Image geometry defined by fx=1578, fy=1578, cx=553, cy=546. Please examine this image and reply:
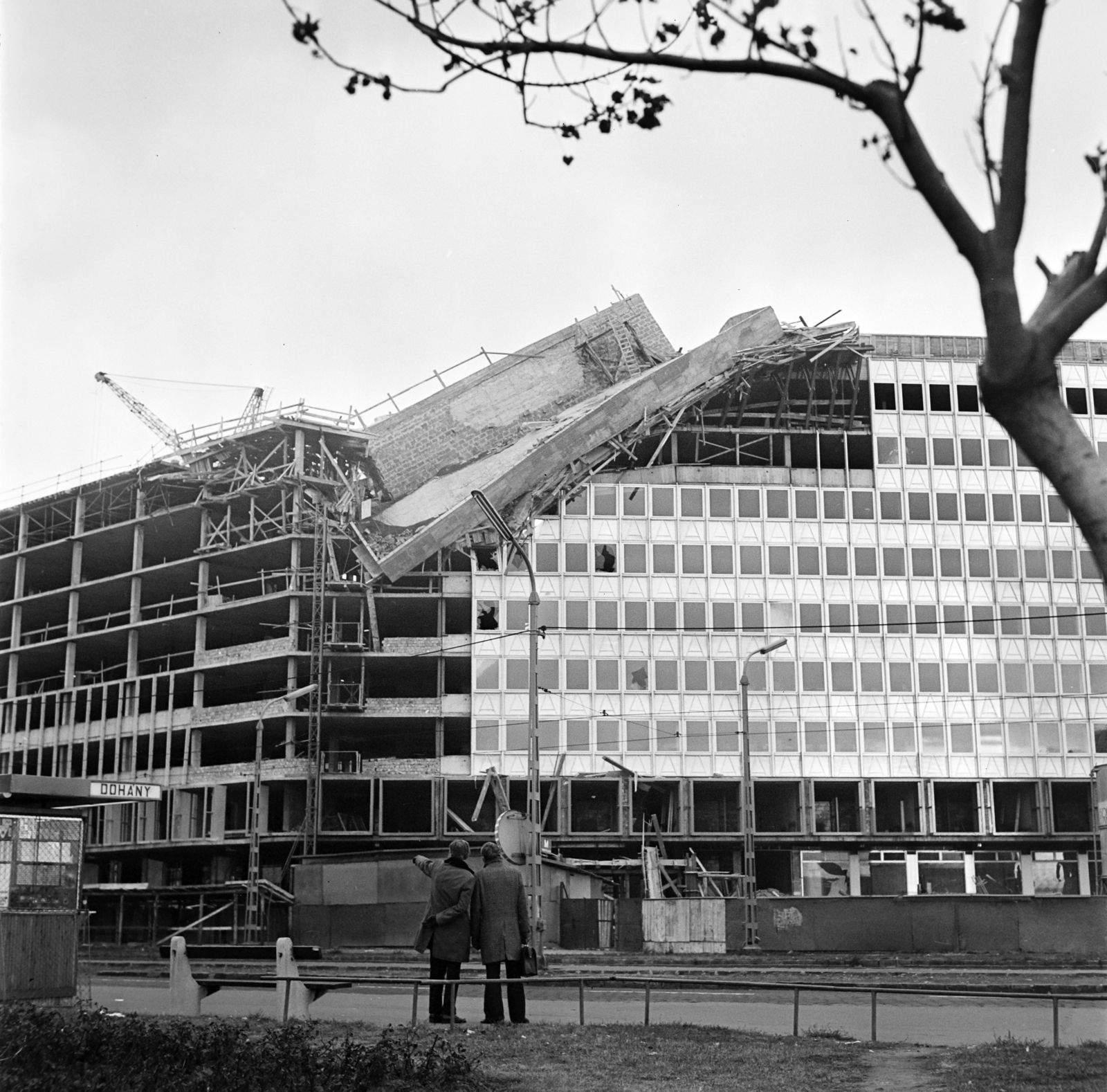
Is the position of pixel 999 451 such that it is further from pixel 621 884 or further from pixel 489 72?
pixel 489 72

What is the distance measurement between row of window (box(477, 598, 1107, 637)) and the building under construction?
0.14 metres

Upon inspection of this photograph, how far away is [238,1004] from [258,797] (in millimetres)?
46621

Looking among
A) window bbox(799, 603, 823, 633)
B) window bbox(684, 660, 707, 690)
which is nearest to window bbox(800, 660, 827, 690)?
window bbox(799, 603, 823, 633)

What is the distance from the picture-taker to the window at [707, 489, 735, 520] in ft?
238

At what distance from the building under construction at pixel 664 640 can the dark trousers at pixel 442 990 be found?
1972 inches

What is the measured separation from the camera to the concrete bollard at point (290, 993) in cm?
1422

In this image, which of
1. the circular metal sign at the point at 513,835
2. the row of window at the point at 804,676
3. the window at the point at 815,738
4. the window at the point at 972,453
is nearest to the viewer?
the circular metal sign at the point at 513,835

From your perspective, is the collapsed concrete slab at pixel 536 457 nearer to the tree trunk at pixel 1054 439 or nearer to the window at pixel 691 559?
the window at pixel 691 559

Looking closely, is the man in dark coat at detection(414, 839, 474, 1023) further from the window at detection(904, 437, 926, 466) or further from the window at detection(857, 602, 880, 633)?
the window at detection(904, 437, 926, 466)

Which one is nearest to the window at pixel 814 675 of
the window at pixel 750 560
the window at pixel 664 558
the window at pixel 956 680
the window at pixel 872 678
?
the window at pixel 872 678

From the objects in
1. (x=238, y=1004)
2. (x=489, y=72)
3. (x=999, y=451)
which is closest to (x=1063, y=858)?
(x=999, y=451)

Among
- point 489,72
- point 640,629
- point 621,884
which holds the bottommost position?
point 621,884

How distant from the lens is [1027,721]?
232ft

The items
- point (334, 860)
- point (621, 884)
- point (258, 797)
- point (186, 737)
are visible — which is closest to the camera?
point (334, 860)
